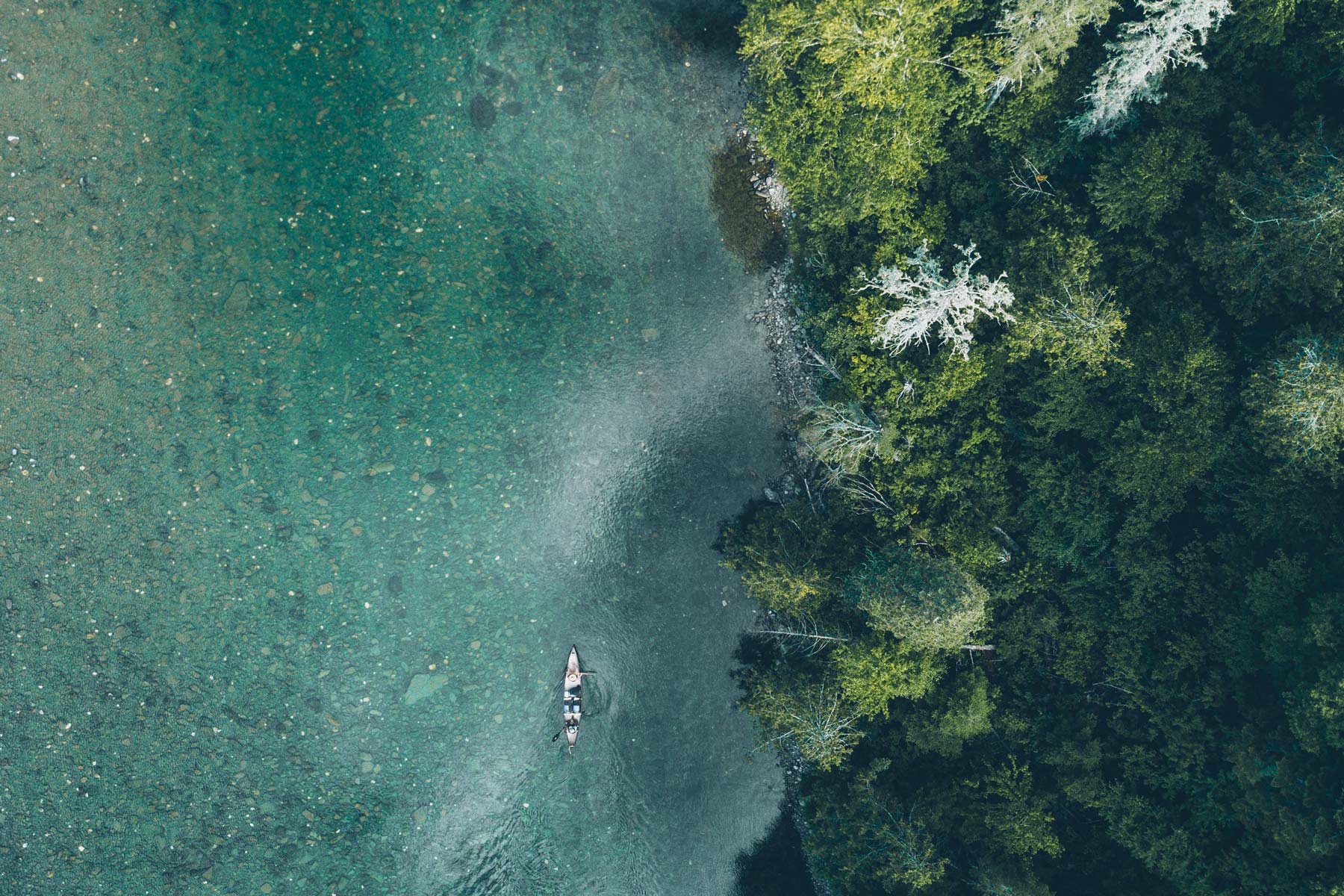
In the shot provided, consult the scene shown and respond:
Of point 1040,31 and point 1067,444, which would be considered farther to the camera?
point 1067,444

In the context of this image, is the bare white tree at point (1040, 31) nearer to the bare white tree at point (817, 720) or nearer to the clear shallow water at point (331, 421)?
the clear shallow water at point (331, 421)

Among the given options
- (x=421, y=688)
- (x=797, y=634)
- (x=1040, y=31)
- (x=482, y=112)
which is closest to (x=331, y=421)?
(x=421, y=688)

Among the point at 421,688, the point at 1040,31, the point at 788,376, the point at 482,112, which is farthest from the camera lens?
the point at 788,376

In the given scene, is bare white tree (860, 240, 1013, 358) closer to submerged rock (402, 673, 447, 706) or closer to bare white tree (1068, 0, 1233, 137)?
bare white tree (1068, 0, 1233, 137)

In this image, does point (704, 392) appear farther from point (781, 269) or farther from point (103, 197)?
point (103, 197)

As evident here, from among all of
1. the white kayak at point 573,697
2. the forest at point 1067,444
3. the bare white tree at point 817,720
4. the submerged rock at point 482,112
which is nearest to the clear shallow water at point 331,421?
the submerged rock at point 482,112

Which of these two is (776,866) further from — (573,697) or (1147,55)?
(1147,55)

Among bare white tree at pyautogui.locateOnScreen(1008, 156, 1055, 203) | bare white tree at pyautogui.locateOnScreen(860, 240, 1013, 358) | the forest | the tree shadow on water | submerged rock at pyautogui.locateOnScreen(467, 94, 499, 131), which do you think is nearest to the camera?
the forest

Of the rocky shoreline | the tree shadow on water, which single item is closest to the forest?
the rocky shoreline
